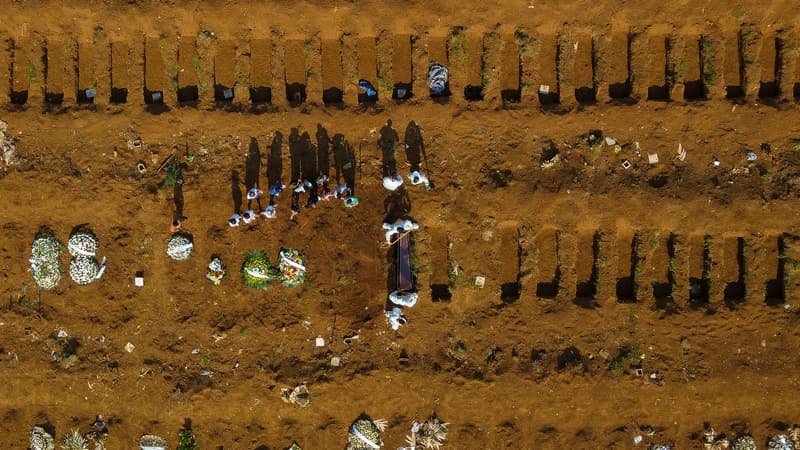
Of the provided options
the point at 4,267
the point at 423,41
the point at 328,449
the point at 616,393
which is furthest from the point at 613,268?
the point at 4,267

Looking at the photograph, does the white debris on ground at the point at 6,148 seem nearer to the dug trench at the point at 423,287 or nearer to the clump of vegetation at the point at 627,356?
the dug trench at the point at 423,287

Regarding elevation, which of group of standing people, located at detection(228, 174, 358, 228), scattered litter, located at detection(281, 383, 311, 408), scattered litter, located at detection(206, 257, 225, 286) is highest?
group of standing people, located at detection(228, 174, 358, 228)

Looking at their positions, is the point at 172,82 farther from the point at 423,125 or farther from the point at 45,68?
the point at 423,125

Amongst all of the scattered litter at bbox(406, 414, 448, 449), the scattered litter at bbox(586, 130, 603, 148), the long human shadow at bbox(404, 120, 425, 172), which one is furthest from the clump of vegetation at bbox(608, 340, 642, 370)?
the long human shadow at bbox(404, 120, 425, 172)

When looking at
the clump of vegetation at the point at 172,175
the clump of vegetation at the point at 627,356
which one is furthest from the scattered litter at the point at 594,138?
the clump of vegetation at the point at 172,175

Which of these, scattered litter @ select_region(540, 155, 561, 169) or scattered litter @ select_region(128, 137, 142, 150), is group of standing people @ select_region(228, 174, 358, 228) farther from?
scattered litter @ select_region(540, 155, 561, 169)

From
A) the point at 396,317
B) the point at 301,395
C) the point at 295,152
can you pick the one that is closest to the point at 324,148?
the point at 295,152

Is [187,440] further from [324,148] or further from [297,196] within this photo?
[324,148]
